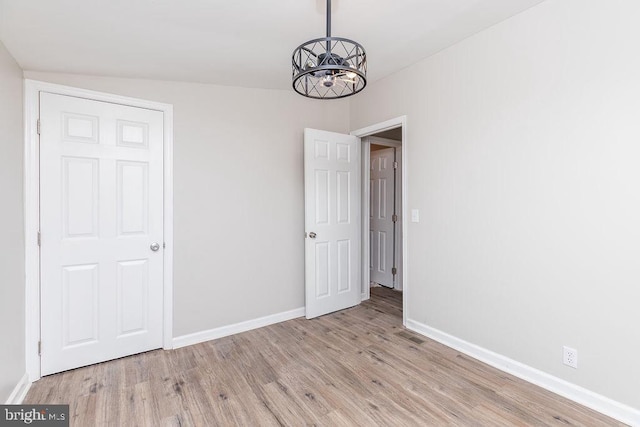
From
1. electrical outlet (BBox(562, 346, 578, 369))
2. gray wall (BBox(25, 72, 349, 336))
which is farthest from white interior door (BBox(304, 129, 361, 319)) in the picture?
electrical outlet (BBox(562, 346, 578, 369))

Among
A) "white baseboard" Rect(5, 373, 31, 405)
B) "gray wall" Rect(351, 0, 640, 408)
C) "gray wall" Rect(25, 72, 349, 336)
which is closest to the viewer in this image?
"gray wall" Rect(351, 0, 640, 408)

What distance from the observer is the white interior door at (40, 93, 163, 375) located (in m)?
2.27

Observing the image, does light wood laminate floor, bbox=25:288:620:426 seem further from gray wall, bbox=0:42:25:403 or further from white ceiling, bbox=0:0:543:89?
white ceiling, bbox=0:0:543:89

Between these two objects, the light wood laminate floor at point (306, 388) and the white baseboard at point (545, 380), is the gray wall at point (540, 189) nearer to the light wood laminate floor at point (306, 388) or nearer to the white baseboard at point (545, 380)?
the white baseboard at point (545, 380)

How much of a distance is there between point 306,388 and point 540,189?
6.64 ft

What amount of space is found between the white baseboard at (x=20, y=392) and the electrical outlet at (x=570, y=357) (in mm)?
3363

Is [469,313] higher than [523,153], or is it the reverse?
[523,153]

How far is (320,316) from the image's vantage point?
3.36 metres

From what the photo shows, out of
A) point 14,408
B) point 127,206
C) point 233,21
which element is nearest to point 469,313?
point 233,21

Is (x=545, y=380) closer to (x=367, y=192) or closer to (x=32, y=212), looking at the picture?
(x=367, y=192)

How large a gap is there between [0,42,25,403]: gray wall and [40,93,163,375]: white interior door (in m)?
0.16

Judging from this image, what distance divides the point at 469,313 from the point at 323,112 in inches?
A: 97.6

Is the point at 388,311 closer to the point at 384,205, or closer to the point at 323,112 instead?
the point at 384,205

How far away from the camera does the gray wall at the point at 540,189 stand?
5.77 ft
